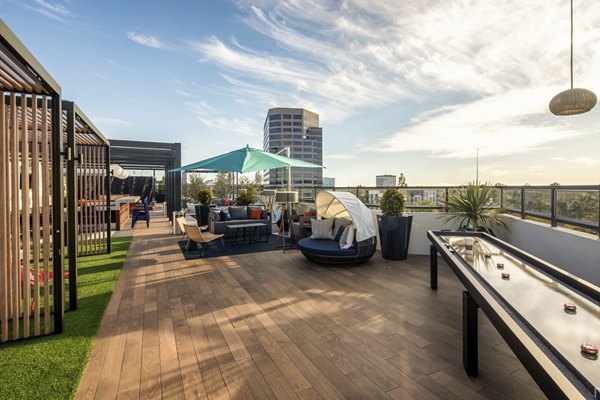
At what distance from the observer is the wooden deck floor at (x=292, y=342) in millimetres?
2123

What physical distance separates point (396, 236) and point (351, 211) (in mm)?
1196

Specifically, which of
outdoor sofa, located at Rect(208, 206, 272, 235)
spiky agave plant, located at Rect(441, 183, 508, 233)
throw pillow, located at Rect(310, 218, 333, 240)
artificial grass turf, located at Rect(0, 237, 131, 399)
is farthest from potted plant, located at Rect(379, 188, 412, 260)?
artificial grass turf, located at Rect(0, 237, 131, 399)

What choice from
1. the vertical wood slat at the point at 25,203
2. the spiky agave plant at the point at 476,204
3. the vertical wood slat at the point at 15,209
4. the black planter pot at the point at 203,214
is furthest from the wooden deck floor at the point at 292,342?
the black planter pot at the point at 203,214

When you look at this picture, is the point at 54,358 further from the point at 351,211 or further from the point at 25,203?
the point at 351,211

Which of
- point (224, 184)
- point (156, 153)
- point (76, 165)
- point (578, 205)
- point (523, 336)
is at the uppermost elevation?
point (156, 153)

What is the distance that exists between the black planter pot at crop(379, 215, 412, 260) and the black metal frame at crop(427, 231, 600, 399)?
114 inches

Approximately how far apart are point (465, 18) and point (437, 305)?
5042 mm

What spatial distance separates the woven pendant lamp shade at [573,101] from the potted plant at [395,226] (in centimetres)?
282

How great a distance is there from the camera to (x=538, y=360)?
3.65ft

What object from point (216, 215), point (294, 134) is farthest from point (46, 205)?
point (294, 134)

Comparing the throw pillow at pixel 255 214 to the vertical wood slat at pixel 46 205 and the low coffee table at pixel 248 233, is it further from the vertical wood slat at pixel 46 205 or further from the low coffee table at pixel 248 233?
the vertical wood slat at pixel 46 205

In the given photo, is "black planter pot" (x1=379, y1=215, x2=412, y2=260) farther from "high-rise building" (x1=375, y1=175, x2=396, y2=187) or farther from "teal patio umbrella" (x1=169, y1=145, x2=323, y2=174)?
"teal patio umbrella" (x1=169, y1=145, x2=323, y2=174)

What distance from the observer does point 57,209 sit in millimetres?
2918

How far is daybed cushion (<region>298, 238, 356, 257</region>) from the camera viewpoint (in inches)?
212
